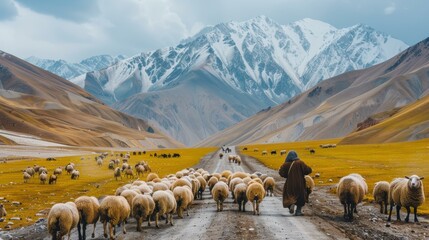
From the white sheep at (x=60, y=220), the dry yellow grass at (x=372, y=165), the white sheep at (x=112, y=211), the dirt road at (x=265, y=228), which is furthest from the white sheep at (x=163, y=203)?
the dry yellow grass at (x=372, y=165)

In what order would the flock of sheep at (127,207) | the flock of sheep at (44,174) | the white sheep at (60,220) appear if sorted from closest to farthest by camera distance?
the white sheep at (60,220) < the flock of sheep at (127,207) < the flock of sheep at (44,174)

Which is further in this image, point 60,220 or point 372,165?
point 372,165

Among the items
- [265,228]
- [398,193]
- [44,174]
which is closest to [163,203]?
[265,228]

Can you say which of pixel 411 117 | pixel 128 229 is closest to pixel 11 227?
pixel 128 229

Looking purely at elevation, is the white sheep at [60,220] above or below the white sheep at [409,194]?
below

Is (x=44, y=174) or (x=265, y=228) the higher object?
(x=44, y=174)

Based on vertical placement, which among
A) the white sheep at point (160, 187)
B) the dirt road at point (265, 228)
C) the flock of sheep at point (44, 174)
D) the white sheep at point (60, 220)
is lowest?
the dirt road at point (265, 228)

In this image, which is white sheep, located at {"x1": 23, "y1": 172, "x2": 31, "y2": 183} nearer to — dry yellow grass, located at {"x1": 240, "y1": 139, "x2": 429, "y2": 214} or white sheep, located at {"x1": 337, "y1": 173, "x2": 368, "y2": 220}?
dry yellow grass, located at {"x1": 240, "y1": 139, "x2": 429, "y2": 214}

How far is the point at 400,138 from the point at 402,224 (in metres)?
129

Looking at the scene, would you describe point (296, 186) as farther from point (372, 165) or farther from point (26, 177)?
point (372, 165)

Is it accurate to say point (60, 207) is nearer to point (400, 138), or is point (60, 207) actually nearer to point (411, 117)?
point (400, 138)

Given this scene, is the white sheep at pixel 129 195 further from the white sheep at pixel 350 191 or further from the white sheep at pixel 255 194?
the white sheep at pixel 350 191

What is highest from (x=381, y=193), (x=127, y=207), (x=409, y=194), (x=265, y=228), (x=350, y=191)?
(x=350, y=191)

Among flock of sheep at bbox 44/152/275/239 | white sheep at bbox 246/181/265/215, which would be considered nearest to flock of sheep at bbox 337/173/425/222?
white sheep at bbox 246/181/265/215
